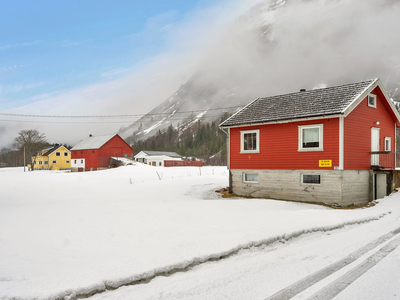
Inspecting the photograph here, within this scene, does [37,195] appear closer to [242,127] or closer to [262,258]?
[242,127]

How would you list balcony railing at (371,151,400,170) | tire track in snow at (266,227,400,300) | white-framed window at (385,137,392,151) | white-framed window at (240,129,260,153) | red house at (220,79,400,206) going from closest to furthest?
tire track in snow at (266,227,400,300)
red house at (220,79,400,206)
balcony railing at (371,151,400,170)
white-framed window at (240,129,260,153)
white-framed window at (385,137,392,151)

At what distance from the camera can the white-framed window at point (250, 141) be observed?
22.9m

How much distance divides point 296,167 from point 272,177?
1890mm

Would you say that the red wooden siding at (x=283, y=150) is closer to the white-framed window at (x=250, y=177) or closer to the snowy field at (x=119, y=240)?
the white-framed window at (x=250, y=177)

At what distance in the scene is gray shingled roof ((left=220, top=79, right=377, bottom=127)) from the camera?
65.3 ft

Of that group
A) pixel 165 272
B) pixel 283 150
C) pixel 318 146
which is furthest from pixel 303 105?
pixel 165 272

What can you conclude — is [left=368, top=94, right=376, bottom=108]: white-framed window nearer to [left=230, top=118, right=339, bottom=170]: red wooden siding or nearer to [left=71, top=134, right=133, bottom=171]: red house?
[left=230, top=118, right=339, bottom=170]: red wooden siding

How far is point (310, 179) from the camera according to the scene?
67.5ft

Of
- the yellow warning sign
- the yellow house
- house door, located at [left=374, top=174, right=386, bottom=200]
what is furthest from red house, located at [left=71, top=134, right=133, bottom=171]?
house door, located at [left=374, top=174, right=386, bottom=200]

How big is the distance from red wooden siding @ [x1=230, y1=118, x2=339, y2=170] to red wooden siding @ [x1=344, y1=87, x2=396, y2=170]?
890mm

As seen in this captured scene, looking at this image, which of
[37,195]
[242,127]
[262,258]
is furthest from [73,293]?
[37,195]

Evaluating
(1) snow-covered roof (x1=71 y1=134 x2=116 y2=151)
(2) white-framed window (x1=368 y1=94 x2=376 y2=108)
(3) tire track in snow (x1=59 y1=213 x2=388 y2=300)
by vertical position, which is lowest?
(3) tire track in snow (x1=59 y1=213 x2=388 y2=300)

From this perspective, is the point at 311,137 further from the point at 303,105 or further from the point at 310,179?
the point at 310,179

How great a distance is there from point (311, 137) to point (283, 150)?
200 cm
